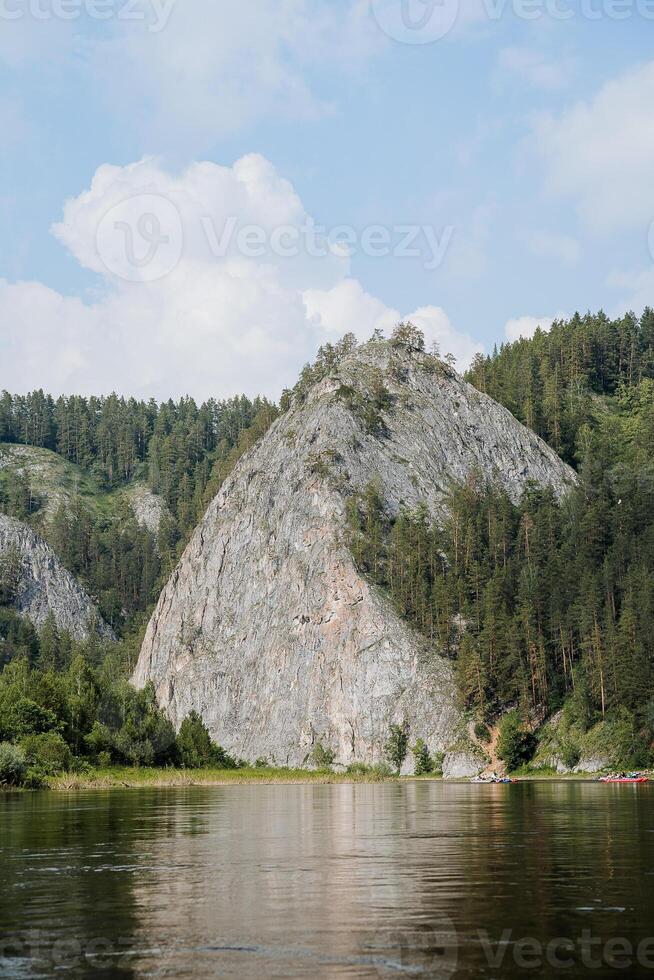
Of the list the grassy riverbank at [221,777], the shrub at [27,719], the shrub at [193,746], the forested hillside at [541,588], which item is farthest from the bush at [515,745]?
the shrub at [27,719]

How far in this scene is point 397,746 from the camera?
149 metres

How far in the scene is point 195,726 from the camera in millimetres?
139125

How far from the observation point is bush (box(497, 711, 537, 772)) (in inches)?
5354

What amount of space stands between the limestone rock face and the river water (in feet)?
351

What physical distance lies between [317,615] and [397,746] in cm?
2910

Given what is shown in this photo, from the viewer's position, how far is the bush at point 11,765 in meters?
85.6

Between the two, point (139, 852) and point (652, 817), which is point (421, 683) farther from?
point (139, 852)

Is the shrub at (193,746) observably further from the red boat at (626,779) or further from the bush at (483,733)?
the red boat at (626,779)

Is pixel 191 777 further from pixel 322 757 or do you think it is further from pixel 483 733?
pixel 483 733

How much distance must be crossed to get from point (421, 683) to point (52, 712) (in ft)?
211

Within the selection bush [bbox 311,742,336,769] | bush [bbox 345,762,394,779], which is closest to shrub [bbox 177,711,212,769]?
bush [bbox 345,762,394,779]

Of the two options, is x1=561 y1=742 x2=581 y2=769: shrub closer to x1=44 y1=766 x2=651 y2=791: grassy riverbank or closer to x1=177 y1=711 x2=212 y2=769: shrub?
x1=44 y1=766 x2=651 y2=791: grassy riverbank

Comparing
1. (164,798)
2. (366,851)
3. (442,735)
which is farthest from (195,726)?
(366,851)

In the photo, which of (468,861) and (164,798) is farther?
(164,798)
